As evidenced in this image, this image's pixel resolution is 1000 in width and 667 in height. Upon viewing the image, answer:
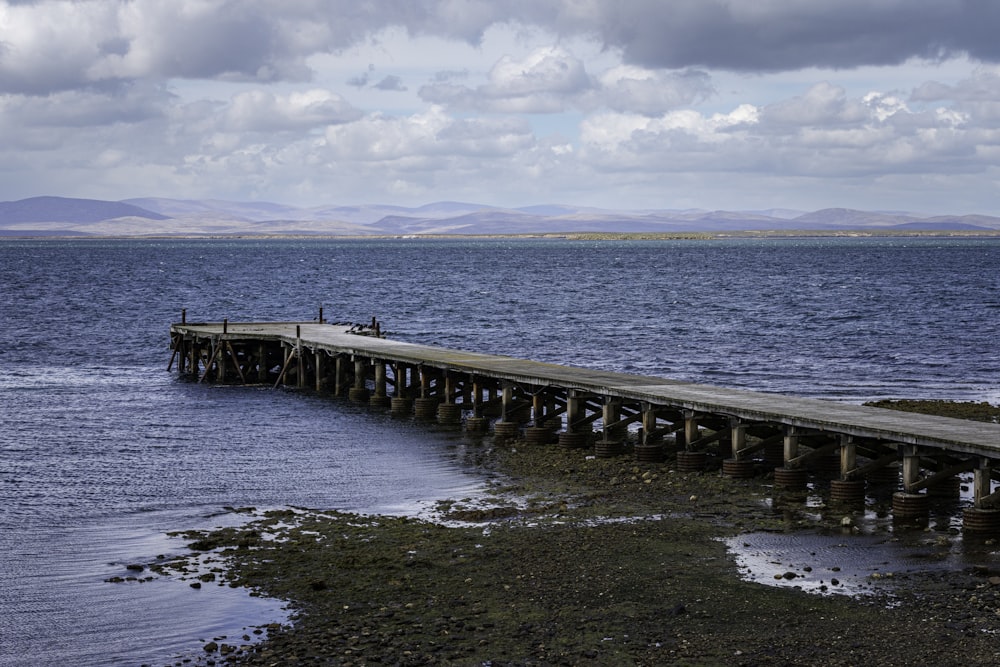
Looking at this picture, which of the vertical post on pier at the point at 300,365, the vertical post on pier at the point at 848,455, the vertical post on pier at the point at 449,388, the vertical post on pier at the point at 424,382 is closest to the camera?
the vertical post on pier at the point at 848,455

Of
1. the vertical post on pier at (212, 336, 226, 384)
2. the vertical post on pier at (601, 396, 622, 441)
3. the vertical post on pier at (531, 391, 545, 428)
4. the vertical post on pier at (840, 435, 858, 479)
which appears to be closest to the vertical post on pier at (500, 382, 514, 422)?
the vertical post on pier at (531, 391, 545, 428)

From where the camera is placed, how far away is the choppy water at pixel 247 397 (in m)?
16.6

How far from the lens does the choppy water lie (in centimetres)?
1661

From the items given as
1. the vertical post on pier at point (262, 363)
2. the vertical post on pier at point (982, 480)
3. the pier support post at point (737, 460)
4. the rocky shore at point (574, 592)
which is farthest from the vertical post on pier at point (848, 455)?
the vertical post on pier at point (262, 363)

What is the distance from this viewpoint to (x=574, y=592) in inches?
624

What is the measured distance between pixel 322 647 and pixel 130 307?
7534cm

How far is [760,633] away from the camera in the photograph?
1420 centimetres

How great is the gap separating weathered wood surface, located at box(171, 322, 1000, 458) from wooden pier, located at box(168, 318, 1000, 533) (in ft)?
0.09

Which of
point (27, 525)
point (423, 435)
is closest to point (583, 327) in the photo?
point (423, 435)

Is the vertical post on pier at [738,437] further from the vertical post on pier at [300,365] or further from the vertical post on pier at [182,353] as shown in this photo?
the vertical post on pier at [182,353]

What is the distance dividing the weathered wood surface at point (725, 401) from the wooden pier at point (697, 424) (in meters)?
0.03

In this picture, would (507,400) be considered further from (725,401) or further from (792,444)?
(792,444)

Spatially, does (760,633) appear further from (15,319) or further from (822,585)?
(15,319)

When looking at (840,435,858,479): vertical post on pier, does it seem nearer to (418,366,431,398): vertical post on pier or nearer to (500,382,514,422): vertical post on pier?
(500,382,514,422): vertical post on pier
